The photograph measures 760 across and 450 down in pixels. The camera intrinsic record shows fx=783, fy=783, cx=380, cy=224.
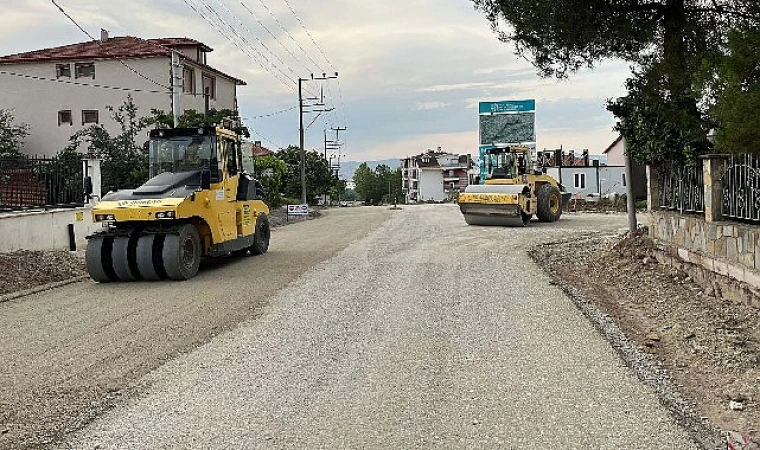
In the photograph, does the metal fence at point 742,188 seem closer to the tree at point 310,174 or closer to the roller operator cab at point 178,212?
the roller operator cab at point 178,212

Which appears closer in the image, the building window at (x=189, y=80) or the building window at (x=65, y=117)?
the building window at (x=189, y=80)

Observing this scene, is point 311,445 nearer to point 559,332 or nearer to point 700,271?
point 559,332

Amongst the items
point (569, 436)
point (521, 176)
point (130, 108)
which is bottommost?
point (569, 436)

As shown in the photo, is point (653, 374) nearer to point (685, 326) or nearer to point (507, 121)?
point (685, 326)

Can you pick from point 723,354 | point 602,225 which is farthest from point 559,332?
point 602,225

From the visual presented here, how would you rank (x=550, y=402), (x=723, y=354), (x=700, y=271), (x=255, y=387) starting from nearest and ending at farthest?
1. (x=550, y=402)
2. (x=255, y=387)
3. (x=723, y=354)
4. (x=700, y=271)

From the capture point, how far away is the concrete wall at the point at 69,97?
46531 millimetres

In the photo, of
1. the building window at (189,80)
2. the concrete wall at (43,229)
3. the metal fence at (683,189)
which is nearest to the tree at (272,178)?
the building window at (189,80)

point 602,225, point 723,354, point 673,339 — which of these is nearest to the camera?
point 723,354

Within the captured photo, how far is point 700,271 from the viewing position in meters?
10.6

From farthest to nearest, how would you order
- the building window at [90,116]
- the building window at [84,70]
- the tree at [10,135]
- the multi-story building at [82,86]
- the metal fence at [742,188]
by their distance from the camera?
the building window at [84,70] < the building window at [90,116] < the multi-story building at [82,86] < the tree at [10,135] < the metal fence at [742,188]

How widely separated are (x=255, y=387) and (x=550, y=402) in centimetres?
239

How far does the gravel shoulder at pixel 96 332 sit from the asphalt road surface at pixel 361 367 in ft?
0.16

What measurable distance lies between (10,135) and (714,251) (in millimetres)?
39581
